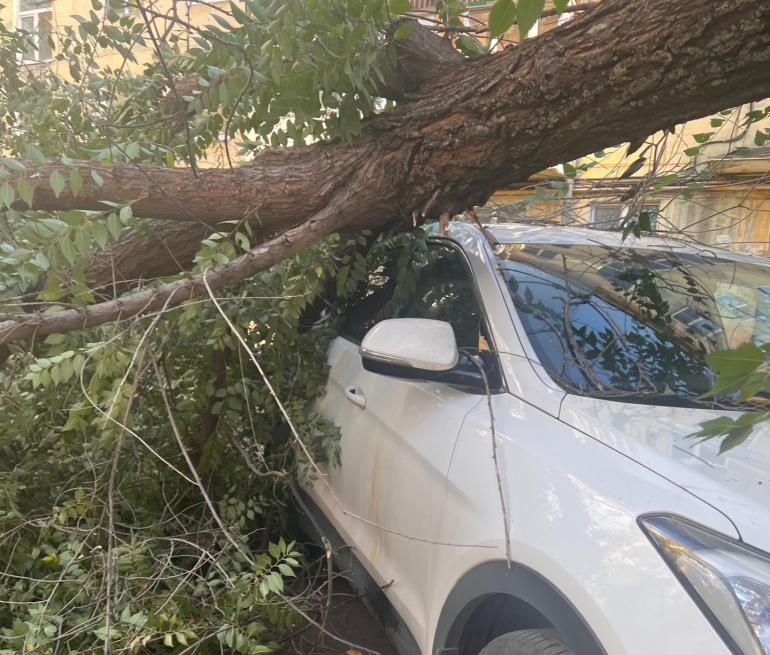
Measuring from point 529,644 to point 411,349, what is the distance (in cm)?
84

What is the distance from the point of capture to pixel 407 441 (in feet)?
6.67

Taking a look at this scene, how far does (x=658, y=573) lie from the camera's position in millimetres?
1143

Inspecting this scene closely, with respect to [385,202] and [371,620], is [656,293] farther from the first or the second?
[371,620]

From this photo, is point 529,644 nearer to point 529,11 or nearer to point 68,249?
point 529,11

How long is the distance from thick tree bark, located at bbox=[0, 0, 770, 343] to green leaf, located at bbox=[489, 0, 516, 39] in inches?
30.2

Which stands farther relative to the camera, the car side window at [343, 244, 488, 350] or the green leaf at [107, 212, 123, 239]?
the car side window at [343, 244, 488, 350]

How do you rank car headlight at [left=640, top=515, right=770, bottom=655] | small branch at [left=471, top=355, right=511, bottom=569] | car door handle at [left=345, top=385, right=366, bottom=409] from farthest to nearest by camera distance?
car door handle at [left=345, top=385, right=366, bottom=409]
small branch at [left=471, top=355, right=511, bottom=569]
car headlight at [left=640, top=515, right=770, bottom=655]

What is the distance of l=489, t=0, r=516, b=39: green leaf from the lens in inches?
48.6

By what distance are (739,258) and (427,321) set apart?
5.20ft

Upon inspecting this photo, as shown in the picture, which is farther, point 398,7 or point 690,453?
point 398,7

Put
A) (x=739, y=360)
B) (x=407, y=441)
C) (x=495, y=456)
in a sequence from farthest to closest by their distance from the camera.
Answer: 1. (x=407, y=441)
2. (x=495, y=456)
3. (x=739, y=360)

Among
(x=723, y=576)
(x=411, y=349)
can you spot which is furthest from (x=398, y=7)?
(x=723, y=576)

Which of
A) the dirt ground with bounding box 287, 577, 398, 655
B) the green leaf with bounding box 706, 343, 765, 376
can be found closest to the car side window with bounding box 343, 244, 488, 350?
the green leaf with bounding box 706, 343, 765, 376

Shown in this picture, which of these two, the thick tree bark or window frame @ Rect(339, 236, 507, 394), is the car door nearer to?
window frame @ Rect(339, 236, 507, 394)
